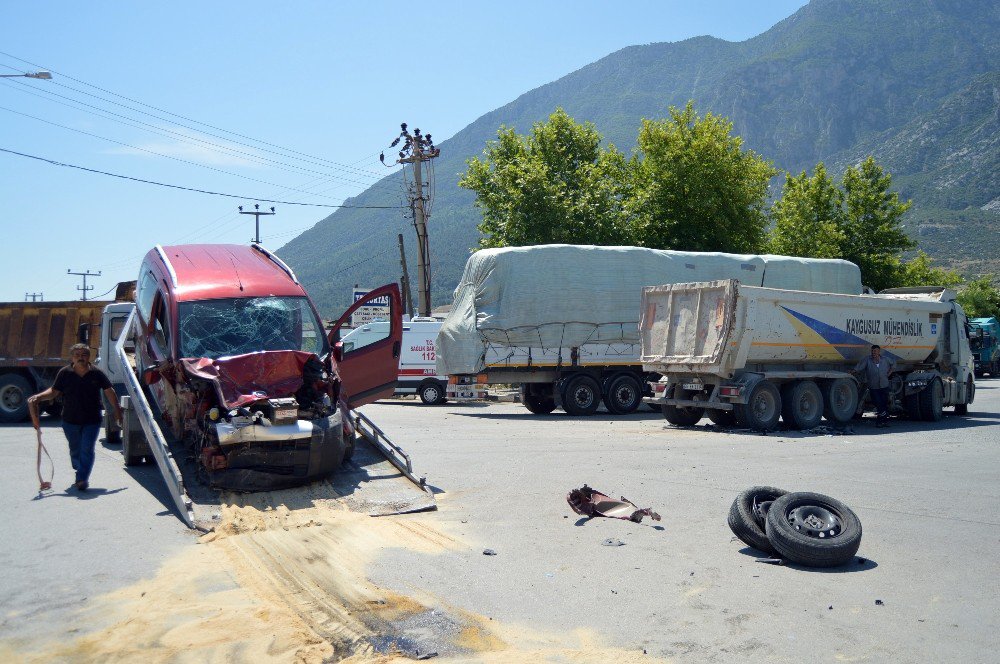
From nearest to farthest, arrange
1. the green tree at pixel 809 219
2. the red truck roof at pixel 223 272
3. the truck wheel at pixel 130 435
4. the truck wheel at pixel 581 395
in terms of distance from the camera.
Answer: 1. the red truck roof at pixel 223 272
2. the truck wheel at pixel 130 435
3. the truck wheel at pixel 581 395
4. the green tree at pixel 809 219

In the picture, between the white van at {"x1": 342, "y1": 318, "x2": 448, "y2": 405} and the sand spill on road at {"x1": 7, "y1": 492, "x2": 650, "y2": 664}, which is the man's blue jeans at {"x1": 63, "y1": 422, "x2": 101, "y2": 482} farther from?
the white van at {"x1": 342, "y1": 318, "x2": 448, "y2": 405}

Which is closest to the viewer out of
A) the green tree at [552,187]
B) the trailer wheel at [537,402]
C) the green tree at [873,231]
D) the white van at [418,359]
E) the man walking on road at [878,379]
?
the man walking on road at [878,379]

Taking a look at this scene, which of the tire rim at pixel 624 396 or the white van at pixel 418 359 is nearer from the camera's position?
the tire rim at pixel 624 396

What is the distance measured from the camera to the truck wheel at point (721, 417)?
1764 cm

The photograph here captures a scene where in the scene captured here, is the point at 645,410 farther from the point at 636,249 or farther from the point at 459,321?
the point at 459,321

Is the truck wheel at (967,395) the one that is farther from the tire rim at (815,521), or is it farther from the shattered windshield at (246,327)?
the shattered windshield at (246,327)

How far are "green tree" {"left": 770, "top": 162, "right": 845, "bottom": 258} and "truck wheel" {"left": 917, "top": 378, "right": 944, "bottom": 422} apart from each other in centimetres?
1924

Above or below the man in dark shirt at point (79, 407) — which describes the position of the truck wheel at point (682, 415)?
below

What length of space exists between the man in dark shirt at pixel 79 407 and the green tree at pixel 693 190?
23.7 m

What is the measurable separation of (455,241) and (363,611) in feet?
473

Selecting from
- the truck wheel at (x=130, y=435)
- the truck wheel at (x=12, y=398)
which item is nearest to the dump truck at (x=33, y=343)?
the truck wheel at (x=12, y=398)

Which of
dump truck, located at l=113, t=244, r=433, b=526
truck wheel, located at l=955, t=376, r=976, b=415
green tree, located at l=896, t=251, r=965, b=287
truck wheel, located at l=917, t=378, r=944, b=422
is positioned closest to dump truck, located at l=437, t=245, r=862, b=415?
truck wheel, located at l=917, t=378, r=944, b=422

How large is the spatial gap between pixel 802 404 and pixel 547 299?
6.34m

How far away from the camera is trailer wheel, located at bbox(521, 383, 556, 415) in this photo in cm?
2227
